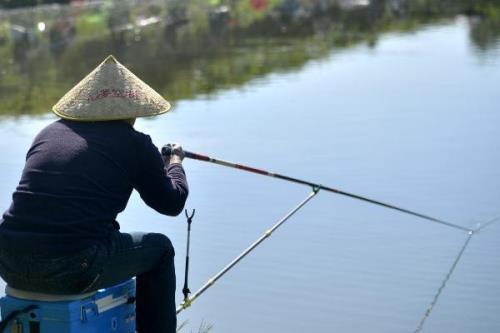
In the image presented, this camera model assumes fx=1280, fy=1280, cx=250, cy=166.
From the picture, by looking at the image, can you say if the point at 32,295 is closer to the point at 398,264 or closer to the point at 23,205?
the point at 23,205

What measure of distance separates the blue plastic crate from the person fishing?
0.16 ft

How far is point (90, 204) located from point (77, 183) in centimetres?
7

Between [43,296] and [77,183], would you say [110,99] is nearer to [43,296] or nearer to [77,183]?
[77,183]

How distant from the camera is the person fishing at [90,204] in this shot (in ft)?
12.4

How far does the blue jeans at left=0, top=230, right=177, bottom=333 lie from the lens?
3.78m

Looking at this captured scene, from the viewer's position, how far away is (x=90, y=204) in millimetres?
3818

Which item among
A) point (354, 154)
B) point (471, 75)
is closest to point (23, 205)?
point (354, 154)

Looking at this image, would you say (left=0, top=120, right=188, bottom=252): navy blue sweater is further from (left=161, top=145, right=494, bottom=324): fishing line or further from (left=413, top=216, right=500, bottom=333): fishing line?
(left=413, top=216, right=500, bottom=333): fishing line

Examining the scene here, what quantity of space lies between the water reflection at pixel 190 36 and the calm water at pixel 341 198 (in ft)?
4.47

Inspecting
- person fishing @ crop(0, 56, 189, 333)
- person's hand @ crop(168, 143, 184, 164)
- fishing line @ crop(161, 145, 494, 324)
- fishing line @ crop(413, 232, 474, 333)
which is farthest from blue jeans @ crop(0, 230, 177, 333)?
fishing line @ crop(413, 232, 474, 333)

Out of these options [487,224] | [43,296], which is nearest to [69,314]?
[43,296]

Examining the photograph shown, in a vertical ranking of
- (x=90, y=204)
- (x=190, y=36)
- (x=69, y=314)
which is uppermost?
(x=90, y=204)

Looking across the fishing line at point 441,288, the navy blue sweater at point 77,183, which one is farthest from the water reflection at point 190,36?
the navy blue sweater at point 77,183

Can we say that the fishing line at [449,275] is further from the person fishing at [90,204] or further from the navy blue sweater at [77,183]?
the navy blue sweater at [77,183]
